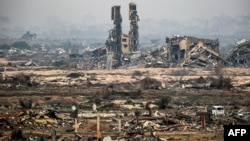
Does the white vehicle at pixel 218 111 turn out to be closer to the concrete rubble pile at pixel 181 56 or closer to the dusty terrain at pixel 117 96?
the dusty terrain at pixel 117 96

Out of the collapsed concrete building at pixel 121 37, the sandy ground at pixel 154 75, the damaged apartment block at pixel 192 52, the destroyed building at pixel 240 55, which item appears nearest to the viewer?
the sandy ground at pixel 154 75

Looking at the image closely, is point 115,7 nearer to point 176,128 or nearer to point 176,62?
point 176,62

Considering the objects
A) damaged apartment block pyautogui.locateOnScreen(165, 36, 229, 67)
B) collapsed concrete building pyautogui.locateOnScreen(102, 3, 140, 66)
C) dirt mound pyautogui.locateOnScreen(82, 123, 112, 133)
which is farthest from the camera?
collapsed concrete building pyautogui.locateOnScreen(102, 3, 140, 66)

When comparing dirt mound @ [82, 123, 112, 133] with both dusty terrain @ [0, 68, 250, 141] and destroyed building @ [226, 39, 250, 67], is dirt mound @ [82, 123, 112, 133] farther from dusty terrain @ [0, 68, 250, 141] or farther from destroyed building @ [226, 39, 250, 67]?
destroyed building @ [226, 39, 250, 67]

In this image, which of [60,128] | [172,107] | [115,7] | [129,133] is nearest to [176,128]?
[129,133]

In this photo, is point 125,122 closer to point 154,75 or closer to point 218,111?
point 218,111

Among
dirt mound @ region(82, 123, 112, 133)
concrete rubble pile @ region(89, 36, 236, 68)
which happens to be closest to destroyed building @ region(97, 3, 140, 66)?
concrete rubble pile @ region(89, 36, 236, 68)

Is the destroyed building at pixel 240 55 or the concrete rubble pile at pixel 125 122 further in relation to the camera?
the destroyed building at pixel 240 55

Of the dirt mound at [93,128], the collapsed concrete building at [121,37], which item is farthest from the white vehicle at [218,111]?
the collapsed concrete building at [121,37]

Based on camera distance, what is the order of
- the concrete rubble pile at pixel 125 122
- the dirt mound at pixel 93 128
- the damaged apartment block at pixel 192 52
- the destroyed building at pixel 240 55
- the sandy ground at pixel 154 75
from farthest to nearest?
the destroyed building at pixel 240 55 → the damaged apartment block at pixel 192 52 → the sandy ground at pixel 154 75 → the dirt mound at pixel 93 128 → the concrete rubble pile at pixel 125 122
